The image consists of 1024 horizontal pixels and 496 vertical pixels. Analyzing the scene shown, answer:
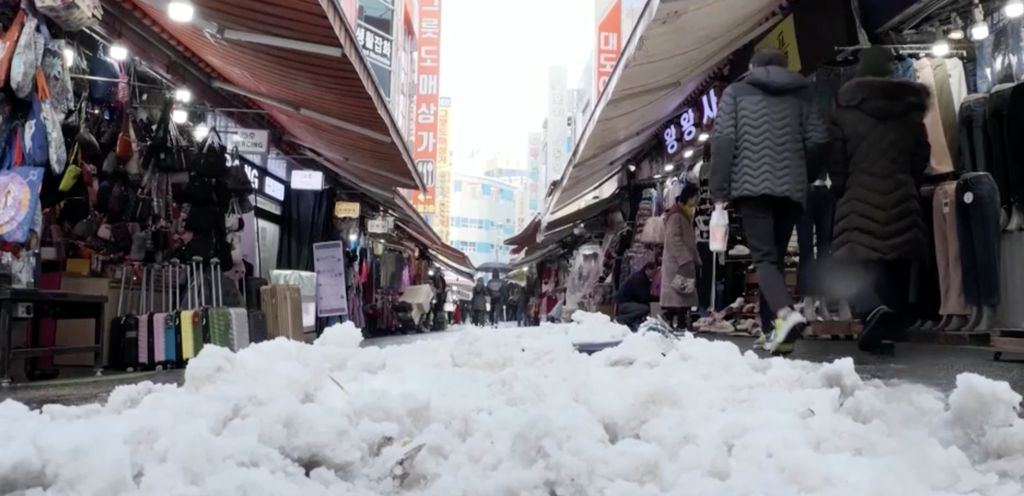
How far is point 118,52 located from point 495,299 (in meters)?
25.2

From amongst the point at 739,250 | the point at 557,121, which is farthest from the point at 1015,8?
the point at 557,121

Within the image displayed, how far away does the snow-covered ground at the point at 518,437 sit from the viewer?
150 centimetres

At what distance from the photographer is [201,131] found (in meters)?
7.46

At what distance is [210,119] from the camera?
788 centimetres

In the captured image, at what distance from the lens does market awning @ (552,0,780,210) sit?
5.40 meters

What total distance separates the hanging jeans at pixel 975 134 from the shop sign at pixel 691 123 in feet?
7.96

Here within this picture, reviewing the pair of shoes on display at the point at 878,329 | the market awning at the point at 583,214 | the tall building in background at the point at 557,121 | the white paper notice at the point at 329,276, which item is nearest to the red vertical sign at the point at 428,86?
the tall building in background at the point at 557,121

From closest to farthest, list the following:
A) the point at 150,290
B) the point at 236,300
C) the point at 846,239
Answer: the point at 846,239, the point at 150,290, the point at 236,300

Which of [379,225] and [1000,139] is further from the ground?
[379,225]

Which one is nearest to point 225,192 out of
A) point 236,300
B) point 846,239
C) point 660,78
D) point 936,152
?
point 236,300

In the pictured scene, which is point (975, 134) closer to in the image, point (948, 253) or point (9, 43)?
point (948, 253)

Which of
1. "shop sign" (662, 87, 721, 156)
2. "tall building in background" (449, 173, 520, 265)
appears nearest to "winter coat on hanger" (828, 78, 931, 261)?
"shop sign" (662, 87, 721, 156)

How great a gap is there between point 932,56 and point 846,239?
166cm

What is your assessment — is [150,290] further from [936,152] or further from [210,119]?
[936,152]
